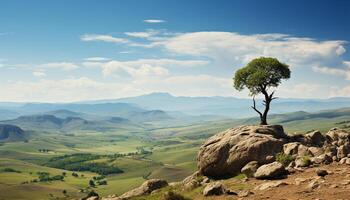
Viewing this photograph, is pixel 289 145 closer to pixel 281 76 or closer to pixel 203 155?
pixel 203 155

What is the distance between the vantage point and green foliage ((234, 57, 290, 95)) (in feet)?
244

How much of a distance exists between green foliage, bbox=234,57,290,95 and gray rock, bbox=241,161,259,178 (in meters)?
27.2

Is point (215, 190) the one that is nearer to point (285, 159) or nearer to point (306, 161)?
point (306, 161)

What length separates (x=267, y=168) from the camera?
44094 millimetres

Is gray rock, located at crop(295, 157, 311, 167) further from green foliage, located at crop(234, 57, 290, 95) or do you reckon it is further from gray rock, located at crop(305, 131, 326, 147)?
green foliage, located at crop(234, 57, 290, 95)

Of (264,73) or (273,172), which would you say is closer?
(273,172)

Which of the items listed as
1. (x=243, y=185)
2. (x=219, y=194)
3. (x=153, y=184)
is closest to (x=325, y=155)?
(x=243, y=185)

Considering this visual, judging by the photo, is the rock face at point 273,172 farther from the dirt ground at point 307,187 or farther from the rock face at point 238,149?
the rock face at point 238,149

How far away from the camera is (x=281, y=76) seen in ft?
250

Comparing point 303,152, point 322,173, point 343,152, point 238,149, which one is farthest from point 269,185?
point 238,149

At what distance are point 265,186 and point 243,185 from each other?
14.0 feet

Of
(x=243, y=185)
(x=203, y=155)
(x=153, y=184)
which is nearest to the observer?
(x=243, y=185)

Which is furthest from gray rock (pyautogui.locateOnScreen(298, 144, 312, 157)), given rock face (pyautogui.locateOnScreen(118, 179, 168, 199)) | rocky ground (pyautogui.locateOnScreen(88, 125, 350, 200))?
rock face (pyautogui.locateOnScreen(118, 179, 168, 199))

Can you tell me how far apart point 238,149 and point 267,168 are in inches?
446
